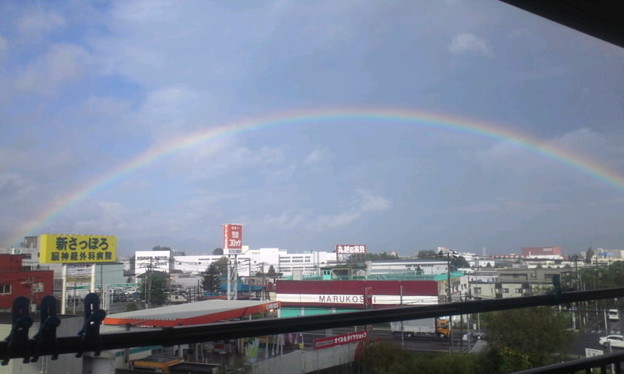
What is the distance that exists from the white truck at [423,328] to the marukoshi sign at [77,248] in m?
1.63

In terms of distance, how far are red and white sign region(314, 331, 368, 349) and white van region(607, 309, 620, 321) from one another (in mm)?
1198

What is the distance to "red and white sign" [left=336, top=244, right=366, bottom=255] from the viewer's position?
16.9 ft

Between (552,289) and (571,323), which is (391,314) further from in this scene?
(571,323)

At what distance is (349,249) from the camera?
212 inches

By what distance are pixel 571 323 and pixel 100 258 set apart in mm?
2355

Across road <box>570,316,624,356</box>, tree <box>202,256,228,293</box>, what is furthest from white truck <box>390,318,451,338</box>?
tree <box>202,256,228,293</box>

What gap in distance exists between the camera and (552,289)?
1551mm

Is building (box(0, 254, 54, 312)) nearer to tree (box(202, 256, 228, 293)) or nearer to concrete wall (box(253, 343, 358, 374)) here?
concrete wall (box(253, 343, 358, 374))

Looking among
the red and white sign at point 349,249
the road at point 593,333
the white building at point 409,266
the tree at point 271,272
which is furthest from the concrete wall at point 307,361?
the red and white sign at point 349,249

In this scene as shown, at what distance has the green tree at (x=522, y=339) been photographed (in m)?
1.53

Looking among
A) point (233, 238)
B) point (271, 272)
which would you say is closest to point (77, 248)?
point (271, 272)

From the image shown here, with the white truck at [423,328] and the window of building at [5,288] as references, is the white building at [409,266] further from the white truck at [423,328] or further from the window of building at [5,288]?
the window of building at [5,288]

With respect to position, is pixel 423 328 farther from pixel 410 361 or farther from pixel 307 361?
pixel 307 361

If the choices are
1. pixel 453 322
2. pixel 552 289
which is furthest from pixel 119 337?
pixel 552 289
